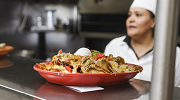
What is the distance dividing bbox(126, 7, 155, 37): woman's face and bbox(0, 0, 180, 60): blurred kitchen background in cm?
134

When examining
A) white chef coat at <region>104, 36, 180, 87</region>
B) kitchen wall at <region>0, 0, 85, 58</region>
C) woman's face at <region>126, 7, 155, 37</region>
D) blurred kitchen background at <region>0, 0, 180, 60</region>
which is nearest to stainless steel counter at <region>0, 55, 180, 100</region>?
white chef coat at <region>104, 36, 180, 87</region>

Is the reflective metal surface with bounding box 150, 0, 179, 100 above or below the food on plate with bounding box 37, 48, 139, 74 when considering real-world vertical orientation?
above

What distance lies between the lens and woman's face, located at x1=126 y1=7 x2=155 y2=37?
6.86 feet

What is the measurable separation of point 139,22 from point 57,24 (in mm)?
2202

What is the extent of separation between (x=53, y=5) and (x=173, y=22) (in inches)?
150

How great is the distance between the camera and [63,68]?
0.82 metres

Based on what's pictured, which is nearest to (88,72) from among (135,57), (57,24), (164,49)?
(164,49)

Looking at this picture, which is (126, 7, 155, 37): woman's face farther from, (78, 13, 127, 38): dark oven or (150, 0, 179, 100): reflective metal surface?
(150, 0, 179, 100): reflective metal surface

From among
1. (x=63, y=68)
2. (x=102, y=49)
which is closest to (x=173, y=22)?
(x=63, y=68)

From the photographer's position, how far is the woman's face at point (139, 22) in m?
2.09

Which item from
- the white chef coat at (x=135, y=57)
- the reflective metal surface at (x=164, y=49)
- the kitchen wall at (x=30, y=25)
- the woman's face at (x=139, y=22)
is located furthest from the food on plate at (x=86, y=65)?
the kitchen wall at (x=30, y=25)

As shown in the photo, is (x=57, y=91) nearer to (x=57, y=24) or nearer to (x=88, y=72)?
(x=88, y=72)

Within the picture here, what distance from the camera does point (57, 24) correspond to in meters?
3.99

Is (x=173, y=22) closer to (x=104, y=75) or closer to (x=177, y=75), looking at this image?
(x=104, y=75)
